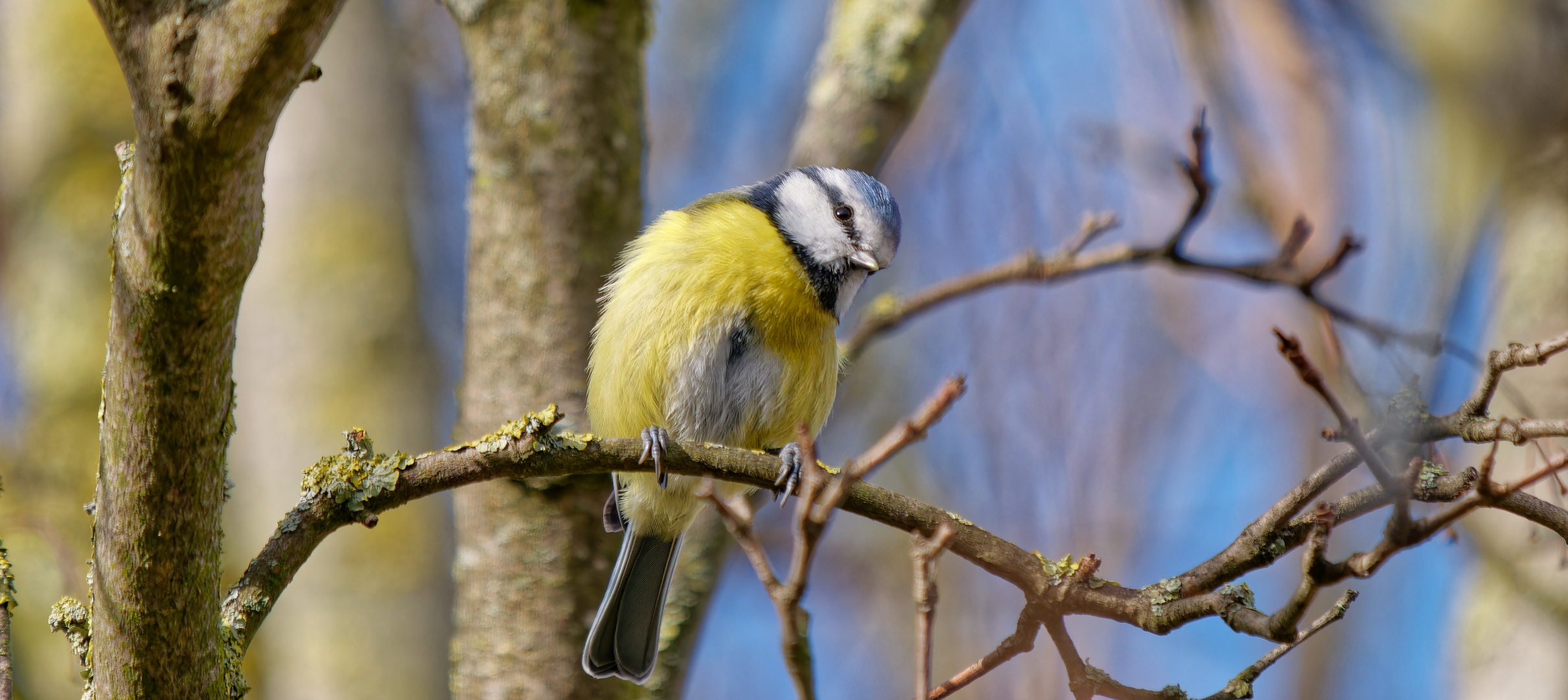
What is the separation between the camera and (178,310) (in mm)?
1370

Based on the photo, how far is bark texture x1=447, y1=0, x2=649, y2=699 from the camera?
2910 mm

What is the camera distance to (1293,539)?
1.53m

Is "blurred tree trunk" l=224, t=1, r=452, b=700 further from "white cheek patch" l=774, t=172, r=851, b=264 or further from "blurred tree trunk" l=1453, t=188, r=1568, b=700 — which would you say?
"blurred tree trunk" l=1453, t=188, r=1568, b=700

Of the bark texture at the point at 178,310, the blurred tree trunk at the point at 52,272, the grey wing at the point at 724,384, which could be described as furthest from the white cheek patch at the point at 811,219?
the blurred tree trunk at the point at 52,272

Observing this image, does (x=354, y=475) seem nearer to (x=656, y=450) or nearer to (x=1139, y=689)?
(x=656, y=450)

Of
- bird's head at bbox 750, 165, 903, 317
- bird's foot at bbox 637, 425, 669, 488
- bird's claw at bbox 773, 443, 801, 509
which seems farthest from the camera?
bird's head at bbox 750, 165, 903, 317

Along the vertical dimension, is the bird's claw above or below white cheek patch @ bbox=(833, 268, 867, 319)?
below

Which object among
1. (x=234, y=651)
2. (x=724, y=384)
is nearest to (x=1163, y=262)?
(x=724, y=384)

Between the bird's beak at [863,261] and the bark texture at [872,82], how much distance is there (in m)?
0.35

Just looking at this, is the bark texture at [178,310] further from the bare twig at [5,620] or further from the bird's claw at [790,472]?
the bird's claw at [790,472]

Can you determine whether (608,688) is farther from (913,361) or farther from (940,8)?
(913,361)

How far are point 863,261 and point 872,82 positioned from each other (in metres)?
0.64

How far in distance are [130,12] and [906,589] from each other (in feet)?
22.5

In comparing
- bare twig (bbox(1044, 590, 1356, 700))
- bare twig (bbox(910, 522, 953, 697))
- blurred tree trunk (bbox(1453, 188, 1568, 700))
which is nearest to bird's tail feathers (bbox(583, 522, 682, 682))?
bare twig (bbox(1044, 590, 1356, 700))
